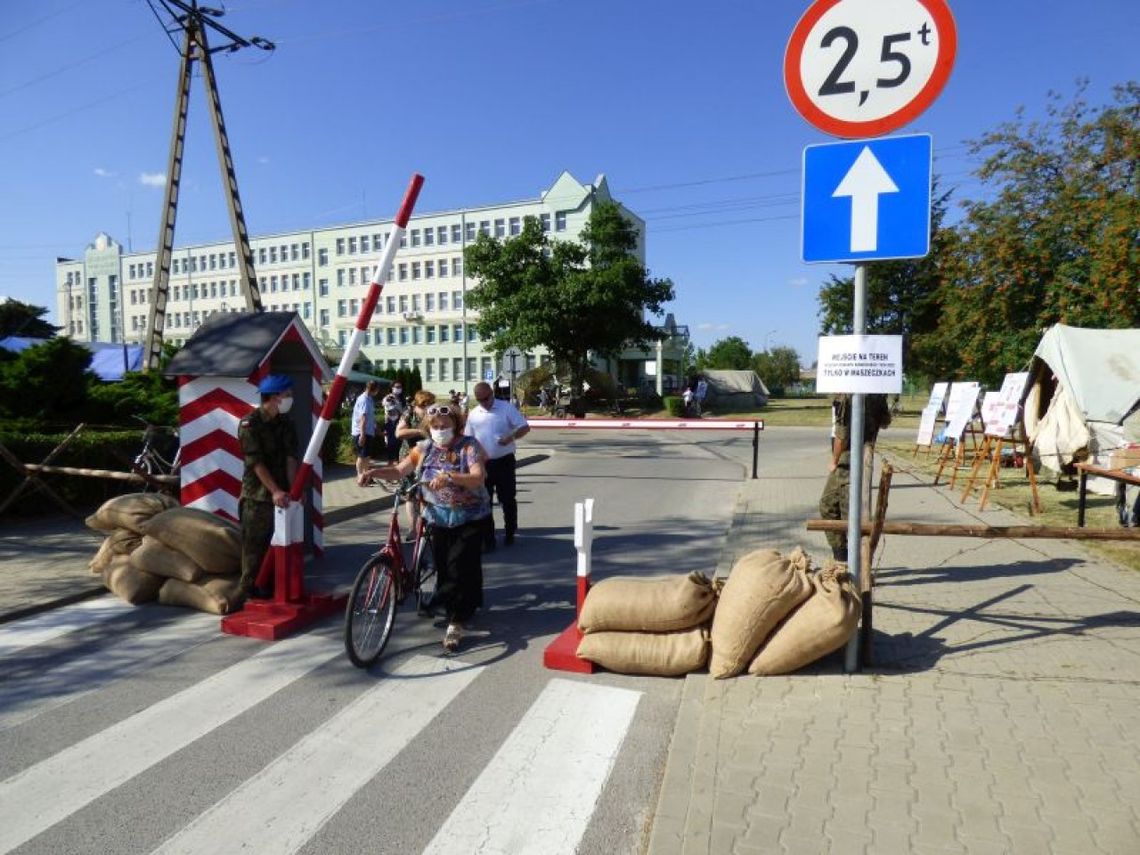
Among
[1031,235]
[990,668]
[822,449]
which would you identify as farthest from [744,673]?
[1031,235]

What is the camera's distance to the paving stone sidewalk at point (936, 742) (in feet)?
9.30

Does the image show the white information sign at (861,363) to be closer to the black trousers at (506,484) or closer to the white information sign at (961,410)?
the black trousers at (506,484)

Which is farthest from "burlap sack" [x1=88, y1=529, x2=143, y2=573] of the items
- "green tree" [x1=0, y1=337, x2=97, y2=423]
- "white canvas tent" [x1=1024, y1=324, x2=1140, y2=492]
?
"white canvas tent" [x1=1024, y1=324, x2=1140, y2=492]

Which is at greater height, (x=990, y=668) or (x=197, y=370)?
(x=197, y=370)

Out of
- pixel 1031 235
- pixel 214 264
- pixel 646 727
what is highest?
pixel 214 264

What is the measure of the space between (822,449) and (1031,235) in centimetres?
987

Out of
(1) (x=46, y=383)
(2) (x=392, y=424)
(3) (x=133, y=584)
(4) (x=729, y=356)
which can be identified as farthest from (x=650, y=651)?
(4) (x=729, y=356)

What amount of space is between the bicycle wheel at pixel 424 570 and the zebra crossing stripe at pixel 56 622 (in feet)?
7.71

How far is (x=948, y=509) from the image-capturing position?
10.4 m

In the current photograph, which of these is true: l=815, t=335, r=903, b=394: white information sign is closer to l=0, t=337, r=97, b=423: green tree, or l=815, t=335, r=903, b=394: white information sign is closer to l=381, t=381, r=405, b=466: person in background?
l=0, t=337, r=97, b=423: green tree

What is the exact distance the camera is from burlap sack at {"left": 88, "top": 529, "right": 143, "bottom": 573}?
6.67m

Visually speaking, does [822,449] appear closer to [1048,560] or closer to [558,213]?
[1048,560]

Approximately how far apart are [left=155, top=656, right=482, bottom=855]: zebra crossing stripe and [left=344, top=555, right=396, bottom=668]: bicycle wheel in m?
0.25

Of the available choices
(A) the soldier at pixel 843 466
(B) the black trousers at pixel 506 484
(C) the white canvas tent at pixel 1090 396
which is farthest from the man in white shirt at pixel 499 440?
(C) the white canvas tent at pixel 1090 396
